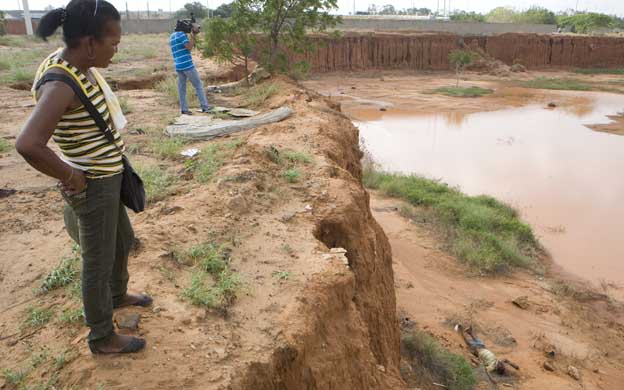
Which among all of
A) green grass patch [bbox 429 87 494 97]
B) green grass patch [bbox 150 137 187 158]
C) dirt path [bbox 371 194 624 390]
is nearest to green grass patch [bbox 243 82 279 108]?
green grass patch [bbox 150 137 187 158]

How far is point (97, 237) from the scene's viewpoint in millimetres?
2090

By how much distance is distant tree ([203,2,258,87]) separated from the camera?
1024 centimetres

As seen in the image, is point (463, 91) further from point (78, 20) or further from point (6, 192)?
point (78, 20)

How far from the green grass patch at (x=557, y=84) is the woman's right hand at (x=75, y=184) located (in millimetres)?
32286

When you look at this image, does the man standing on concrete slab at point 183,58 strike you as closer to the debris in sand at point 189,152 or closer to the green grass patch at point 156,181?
the debris in sand at point 189,152

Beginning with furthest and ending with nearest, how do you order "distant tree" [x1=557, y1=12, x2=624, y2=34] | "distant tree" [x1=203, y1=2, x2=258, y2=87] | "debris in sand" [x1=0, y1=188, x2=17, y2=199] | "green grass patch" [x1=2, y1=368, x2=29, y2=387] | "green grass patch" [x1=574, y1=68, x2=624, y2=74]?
"distant tree" [x1=557, y1=12, x2=624, y2=34] < "green grass patch" [x1=574, y1=68, x2=624, y2=74] < "distant tree" [x1=203, y1=2, x2=258, y2=87] < "debris in sand" [x1=0, y1=188, x2=17, y2=199] < "green grass patch" [x1=2, y1=368, x2=29, y2=387]

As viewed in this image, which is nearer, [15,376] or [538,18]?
[15,376]

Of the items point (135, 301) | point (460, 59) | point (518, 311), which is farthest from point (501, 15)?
point (135, 301)

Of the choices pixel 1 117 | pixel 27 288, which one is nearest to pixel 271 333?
pixel 27 288

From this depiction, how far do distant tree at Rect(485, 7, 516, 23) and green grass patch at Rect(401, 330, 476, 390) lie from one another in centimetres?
6324

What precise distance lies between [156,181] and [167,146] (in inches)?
45.3

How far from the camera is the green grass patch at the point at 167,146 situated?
218 inches

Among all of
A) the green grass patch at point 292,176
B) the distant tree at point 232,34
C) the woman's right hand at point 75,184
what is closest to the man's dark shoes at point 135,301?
the woman's right hand at point 75,184

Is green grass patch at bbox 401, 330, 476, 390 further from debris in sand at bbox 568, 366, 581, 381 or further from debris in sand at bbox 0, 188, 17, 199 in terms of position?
debris in sand at bbox 0, 188, 17, 199
